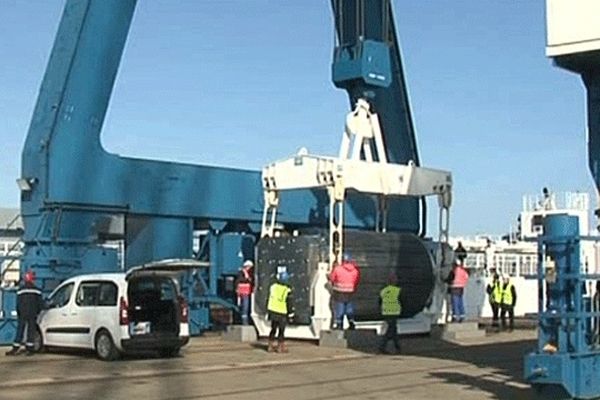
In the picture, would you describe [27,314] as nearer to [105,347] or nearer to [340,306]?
[105,347]

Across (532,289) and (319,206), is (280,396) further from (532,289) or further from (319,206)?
(532,289)

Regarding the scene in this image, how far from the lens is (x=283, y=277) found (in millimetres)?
24953

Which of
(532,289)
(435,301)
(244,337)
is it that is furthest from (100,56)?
(532,289)

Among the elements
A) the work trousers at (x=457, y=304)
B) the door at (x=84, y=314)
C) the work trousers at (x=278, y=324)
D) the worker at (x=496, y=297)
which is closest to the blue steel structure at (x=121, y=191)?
the door at (x=84, y=314)

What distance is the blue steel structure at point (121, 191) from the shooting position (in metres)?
23.6

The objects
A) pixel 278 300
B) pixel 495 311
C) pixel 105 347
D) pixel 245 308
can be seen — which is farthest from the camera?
pixel 495 311

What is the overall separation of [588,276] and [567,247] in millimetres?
497

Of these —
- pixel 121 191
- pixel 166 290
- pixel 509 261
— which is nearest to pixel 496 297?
pixel 121 191

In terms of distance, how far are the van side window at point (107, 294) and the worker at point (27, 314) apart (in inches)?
69.3

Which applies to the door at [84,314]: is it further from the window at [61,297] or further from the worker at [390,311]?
Result: the worker at [390,311]

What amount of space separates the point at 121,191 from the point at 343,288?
5730mm

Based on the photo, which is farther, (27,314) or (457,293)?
(457,293)

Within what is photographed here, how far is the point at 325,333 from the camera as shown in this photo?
24062 mm

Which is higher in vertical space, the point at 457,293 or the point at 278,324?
the point at 457,293
